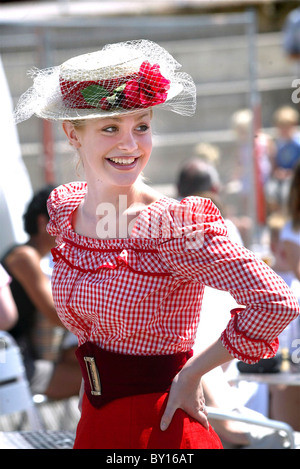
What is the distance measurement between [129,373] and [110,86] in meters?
0.64

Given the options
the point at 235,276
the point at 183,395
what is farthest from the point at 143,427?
the point at 235,276

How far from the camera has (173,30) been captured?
20.7ft

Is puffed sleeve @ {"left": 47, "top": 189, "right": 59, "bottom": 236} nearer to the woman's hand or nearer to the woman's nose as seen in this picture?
the woman's nose

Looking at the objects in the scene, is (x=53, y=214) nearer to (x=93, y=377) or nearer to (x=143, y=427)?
(x=93, y=377)

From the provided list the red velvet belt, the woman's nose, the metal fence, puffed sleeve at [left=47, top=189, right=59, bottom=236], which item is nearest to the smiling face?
the woman's nose

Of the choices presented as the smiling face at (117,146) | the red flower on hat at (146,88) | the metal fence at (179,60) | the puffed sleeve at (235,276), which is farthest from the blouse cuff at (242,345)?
the metal fence at (179,60)

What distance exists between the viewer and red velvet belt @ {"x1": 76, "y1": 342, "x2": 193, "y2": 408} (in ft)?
5.60

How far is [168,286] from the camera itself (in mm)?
1683

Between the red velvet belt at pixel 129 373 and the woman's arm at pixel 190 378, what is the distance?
3 centimetres

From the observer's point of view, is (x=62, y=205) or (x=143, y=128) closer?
(x=143, y=128)

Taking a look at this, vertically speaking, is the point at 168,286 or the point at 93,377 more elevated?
the point at 168,286

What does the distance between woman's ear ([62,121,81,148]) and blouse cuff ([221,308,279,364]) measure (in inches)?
22.2

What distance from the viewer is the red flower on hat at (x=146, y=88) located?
1.71 meters

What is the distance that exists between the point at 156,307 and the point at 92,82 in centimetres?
52
